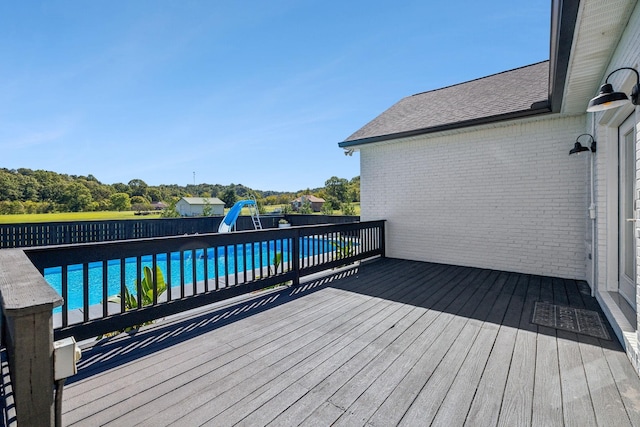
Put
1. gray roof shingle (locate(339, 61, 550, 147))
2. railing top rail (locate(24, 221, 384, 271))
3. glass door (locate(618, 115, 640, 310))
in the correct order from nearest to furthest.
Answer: railing top rail (locate(24, 221, 384, 271)) < glass door (locate(618, 115, 640, 310)) < gray roof shingle (locate(339, 61, 550, 147))

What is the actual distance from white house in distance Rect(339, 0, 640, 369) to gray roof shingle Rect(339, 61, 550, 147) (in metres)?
0.03

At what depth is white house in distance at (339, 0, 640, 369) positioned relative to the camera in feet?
8.84

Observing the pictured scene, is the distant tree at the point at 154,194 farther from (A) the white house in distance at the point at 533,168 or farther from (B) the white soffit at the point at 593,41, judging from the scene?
(B) the white soffit at the point at 593,41

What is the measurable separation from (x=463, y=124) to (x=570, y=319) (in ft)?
11.4

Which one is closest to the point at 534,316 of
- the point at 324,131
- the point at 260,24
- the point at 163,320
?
the point at 163,320

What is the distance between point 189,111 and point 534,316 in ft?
46.0

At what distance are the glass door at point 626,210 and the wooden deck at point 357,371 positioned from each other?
0.53 metres

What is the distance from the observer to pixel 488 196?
5.48 meters

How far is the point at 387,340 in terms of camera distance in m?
2.68

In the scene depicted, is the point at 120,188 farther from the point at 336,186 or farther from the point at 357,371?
the point at 357,371

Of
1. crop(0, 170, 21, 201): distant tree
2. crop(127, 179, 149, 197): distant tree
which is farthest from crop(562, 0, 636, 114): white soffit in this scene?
crop(127, 179, 149, 197): distant tree

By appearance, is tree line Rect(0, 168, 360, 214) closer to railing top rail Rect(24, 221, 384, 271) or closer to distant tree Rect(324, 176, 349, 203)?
distant tree Rect(324, 176, 349, 203)

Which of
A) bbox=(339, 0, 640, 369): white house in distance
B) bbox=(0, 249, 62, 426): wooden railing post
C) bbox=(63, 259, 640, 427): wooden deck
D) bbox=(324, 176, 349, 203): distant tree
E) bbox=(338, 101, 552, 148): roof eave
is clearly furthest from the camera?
bbox=(324, 176, 349, 203): distant tree

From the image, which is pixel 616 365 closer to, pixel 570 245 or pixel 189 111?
pixel 570 245
